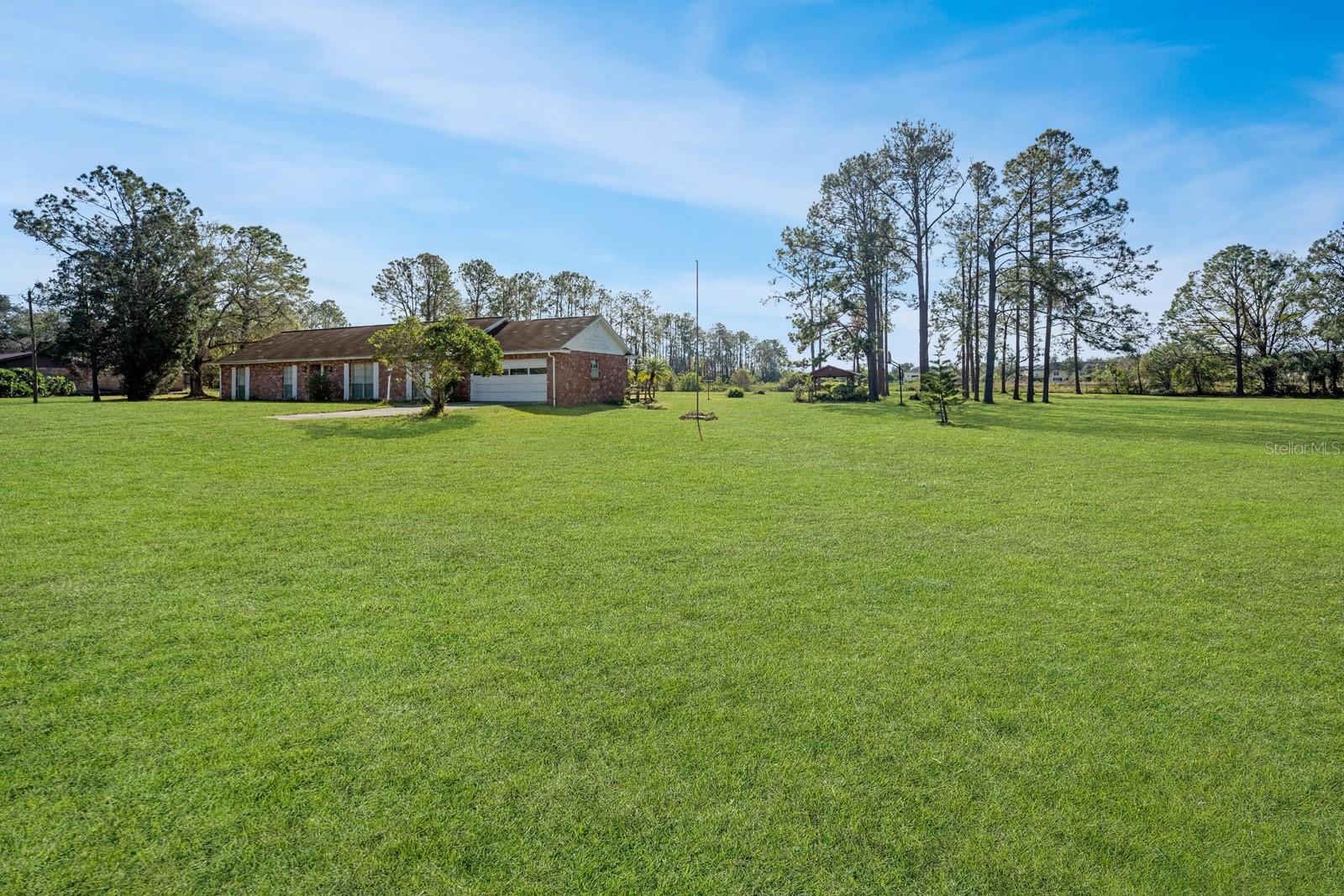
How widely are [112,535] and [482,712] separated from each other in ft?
17.0

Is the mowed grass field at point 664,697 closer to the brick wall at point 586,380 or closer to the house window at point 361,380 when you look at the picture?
the brick wall at point 586,380

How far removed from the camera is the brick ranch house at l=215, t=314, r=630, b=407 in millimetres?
25094

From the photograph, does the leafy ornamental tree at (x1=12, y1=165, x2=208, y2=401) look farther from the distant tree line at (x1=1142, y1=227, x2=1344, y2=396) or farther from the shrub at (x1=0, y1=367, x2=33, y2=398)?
the distant tree line at (x1=1142, y1=227, x2=1344, y2=396)

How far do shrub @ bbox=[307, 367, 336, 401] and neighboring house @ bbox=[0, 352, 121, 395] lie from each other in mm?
17166

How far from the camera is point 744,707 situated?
10.8 feet

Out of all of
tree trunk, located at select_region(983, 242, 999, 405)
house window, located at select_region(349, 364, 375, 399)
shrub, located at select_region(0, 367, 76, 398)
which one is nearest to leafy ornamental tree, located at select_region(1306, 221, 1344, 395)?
tree trunk, located at select_region(983, 242, 999, 405)

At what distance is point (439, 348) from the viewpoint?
1756cm

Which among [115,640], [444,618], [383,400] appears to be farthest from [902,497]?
[383,400]

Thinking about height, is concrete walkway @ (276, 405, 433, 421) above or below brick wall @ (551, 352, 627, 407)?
below

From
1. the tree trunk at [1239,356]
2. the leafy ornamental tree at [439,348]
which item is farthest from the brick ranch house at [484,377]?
the tree trunk at [1239,356]

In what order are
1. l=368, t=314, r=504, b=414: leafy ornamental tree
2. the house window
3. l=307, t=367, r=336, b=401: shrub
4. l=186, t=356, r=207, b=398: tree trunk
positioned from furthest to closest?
l=186, t=356, r=207, b=398: tree trunk → l=307, t=367, r=336, b=401: shrub → the house window → l=368, t=314, r=504, b=414: leafy ornamental tree

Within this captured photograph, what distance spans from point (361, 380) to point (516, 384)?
7.52m

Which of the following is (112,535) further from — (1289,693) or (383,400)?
(383,400)

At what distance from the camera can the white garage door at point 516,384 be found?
82.2 feet
